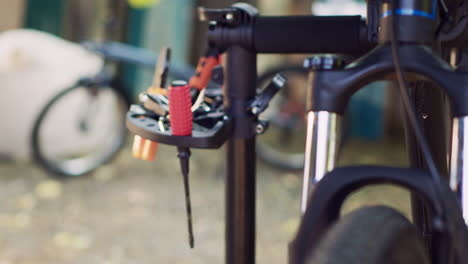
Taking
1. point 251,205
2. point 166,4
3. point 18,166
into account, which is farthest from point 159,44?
point 251,205

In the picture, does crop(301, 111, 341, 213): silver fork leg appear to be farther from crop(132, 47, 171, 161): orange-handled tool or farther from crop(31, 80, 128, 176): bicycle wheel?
crop(31, 80, 128, 176): bicycle wheel

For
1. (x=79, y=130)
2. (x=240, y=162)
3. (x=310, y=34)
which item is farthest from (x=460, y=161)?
(x=79, y=130)

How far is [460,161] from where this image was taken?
2.26 ft

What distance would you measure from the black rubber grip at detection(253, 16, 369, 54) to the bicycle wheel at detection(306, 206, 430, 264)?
0.41 m

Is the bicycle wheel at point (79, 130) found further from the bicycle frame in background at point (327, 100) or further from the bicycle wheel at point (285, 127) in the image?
the bicycle frame in background at point (327, 100)

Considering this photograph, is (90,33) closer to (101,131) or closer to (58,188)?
(101,131)

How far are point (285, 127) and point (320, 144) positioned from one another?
2.99m

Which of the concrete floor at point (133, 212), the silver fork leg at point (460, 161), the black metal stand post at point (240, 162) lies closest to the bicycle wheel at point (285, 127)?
the concrete floor at point (133, 212)

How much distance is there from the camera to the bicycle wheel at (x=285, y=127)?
11.7ft

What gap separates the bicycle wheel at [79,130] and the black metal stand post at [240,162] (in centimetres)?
236

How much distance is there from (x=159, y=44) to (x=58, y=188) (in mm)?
1807

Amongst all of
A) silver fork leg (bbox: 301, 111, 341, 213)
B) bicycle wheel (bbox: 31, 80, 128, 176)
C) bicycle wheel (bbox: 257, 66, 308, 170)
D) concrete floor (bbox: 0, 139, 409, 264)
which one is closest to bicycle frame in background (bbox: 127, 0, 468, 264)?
silver fork leg (bbox: 301, 111, 341, 213)

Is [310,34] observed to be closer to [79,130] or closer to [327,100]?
[327,100]

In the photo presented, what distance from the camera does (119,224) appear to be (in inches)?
107
